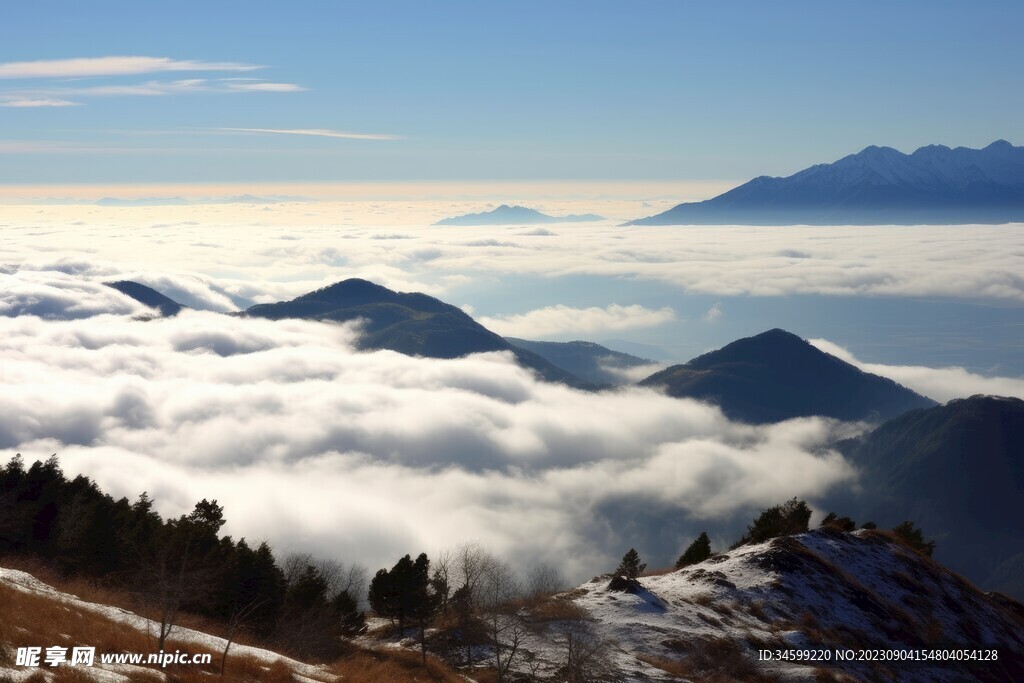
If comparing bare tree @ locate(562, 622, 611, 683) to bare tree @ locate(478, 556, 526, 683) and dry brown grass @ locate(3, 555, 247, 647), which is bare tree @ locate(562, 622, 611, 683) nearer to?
bare tree @ locate(478, 556, 526, 683)

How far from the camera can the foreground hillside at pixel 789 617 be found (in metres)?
63.0

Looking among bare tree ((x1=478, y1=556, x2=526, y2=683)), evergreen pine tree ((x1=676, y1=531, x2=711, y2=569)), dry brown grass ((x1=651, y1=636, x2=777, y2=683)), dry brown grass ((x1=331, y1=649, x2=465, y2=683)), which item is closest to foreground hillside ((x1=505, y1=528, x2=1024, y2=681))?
dry brown grass ((x1=651, y1=636, x2=777, y2=683))

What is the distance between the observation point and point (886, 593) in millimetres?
85875

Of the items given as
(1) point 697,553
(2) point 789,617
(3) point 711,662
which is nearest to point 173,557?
(3) point 711,662

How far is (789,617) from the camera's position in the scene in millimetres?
74750

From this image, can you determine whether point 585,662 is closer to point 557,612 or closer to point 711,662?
point 557,612

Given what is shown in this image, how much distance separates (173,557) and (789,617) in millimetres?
56664

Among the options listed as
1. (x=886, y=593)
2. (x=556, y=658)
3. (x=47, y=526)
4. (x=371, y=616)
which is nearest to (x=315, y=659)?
(x=556, y=658)

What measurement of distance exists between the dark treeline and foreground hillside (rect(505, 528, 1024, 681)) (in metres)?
19.0

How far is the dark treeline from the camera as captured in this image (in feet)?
205

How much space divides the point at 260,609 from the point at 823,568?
6008 centimetres

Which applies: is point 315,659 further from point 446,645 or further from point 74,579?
point 74,579

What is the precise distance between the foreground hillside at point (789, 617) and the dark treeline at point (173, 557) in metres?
19.0

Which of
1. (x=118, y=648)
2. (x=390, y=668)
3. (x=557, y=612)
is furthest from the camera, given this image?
(x=557, y=612)
